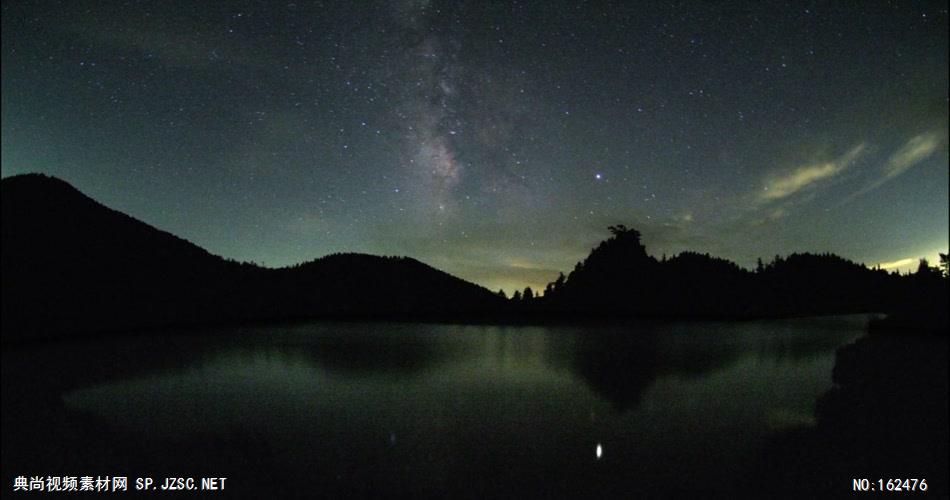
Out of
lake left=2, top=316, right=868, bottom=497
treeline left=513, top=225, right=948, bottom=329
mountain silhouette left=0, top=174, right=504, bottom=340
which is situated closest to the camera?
lake left=2, top=316, right=868, bottom=497

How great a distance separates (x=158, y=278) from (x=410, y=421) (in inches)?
3727

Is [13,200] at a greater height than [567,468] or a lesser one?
greater

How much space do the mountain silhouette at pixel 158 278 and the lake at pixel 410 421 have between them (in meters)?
48.5

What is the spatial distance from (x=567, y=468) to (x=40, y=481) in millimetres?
11182

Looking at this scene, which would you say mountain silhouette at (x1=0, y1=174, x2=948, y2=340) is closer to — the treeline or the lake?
the treeline

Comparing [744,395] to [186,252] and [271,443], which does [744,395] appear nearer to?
[271,443]

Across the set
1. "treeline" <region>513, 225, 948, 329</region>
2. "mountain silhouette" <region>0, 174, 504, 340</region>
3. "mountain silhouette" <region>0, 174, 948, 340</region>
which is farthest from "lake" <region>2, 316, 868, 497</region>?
"treeline" <region>513, 225, 948, 329</region>

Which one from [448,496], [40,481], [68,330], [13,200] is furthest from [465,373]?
[13,200]

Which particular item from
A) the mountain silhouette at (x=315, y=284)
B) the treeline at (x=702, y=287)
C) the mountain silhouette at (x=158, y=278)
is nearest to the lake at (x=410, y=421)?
the mountain silhouette at (x=315, y=284)

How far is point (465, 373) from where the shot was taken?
24562mm

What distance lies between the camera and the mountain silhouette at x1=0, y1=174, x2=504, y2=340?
6606 centimetres

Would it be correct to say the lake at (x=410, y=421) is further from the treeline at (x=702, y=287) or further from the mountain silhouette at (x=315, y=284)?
the treeline at (x=702, y=287)

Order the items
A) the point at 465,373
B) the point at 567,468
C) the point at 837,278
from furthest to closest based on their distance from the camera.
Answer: the point at 837,278, the point at 465,373, the point at 567,468

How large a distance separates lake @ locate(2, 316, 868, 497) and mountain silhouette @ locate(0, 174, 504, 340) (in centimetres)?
4849
